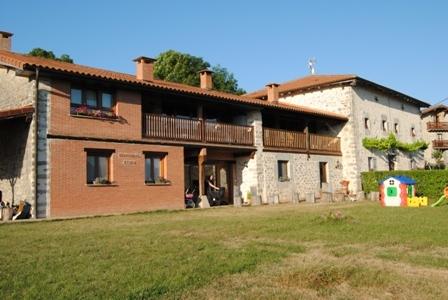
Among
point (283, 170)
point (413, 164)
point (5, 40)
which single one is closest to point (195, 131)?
point (283, 170)

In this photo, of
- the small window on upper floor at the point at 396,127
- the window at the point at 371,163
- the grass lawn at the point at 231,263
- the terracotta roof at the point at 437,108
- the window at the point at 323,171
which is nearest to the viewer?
the grass lawn at the point at 231,263

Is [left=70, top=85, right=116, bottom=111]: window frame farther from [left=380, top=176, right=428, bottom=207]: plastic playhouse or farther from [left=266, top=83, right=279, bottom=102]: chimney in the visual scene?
[left=266, top=83, right=279, bottom=102]: chimney

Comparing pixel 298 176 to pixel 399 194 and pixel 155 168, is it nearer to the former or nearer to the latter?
pixel 399 194

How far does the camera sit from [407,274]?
546cm

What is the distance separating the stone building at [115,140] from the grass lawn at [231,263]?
5411mm

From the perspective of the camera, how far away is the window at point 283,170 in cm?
2395

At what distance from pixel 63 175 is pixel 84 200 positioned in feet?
3.61

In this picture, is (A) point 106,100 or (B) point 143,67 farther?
(B) point 143,67

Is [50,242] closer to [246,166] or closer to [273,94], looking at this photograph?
[246,166]

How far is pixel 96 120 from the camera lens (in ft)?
53.9

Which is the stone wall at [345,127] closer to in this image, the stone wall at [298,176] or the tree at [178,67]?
the stone wall at [298,176]

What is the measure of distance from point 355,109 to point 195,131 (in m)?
12.7

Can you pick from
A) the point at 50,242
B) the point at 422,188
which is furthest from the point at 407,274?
the point at 422,188

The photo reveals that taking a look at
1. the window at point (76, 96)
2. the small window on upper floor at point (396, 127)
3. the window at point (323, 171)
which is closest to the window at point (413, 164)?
the small window on upper floor at point (396, 127)
